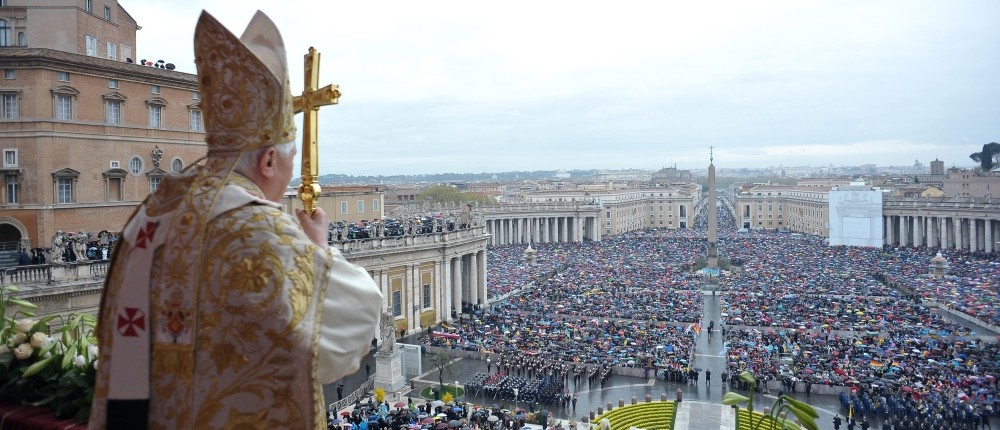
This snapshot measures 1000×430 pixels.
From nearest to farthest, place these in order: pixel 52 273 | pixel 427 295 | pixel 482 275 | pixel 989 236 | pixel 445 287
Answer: pixel 52 273, pixel 427 295, pixel 445 287, pixel 482 275, pixel 989 236

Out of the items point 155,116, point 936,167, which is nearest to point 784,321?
point 155,116

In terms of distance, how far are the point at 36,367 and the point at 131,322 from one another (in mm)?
2861

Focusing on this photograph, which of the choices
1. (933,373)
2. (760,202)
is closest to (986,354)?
(933,373)

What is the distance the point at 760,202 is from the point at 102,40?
110 metres

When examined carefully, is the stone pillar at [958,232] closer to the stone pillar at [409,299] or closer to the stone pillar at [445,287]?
the stone pillar at [445,287]

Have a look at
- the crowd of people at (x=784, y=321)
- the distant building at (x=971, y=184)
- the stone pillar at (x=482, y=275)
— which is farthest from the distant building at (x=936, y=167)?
the stone pillar at (x=482, y=275)

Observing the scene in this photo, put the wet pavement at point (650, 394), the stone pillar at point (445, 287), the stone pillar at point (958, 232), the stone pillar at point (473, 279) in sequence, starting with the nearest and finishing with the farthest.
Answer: the wet pavement at point (650, 394) < the stone pillar at point (445, 287) < the stone pillar at point (473, 279) < the stone pillar at point (958, 232)

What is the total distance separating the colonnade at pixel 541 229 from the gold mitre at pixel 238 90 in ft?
274

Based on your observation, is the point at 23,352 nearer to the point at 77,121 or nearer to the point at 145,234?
the point at 145,234

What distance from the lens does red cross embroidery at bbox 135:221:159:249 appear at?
278 centimetres

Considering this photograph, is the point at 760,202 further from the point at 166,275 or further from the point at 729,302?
the point at 166,275

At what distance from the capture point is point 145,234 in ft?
9.16

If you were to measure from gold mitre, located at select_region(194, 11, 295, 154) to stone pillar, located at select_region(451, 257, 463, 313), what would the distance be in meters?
38.3

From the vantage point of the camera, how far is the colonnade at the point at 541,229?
88.2 meters
